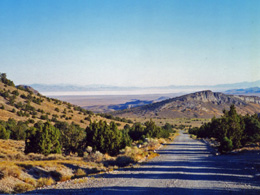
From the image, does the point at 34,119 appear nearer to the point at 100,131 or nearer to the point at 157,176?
the point at 100,131

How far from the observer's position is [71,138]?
32.5 meters

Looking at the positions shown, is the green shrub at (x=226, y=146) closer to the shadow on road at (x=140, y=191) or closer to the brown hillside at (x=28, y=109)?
the shadow on road at (x=140, y=191)

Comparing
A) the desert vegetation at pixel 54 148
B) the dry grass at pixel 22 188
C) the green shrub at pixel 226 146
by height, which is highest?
the dry grass at pixel 22 188

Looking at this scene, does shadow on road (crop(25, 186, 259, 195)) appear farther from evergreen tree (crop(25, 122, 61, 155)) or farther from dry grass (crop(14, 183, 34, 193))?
evergreen tree (crop(25, 122, 61, 155))

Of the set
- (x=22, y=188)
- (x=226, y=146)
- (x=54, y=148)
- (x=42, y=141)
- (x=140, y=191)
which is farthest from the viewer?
(x=226, y=146)

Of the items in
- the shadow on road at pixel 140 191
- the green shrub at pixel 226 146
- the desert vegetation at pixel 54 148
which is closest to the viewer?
the shadow on road at pixel 140 191

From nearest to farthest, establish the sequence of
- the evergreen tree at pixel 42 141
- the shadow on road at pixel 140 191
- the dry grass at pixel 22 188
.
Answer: the shadow on road at pixel 140 191, the dry grass at pixel 22 188, the evergreen tree at pixel 42 141

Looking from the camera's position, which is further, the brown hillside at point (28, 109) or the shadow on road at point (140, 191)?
the brown hillside at point (28, 109)

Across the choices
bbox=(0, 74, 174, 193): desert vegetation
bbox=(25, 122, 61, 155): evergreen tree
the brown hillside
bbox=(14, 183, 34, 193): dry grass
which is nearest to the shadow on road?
bbox=(14, 183, 34, 193): dry grass

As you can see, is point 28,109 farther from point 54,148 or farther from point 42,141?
point 42,141

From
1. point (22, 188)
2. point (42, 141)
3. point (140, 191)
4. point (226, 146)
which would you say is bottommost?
point (226, 146)

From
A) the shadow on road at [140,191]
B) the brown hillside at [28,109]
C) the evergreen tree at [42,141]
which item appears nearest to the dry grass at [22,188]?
the shadow on road at [140,191]

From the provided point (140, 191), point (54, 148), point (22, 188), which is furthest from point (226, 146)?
point (22, 188)

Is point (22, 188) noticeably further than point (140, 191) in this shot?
Yes
